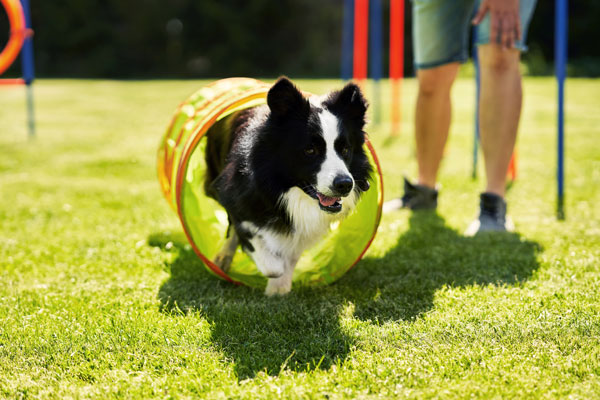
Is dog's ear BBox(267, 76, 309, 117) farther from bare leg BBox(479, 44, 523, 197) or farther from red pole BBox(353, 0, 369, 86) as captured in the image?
red pole BBox(353, 0, 369, 86)

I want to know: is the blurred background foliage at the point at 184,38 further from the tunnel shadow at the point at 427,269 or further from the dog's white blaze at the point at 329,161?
the dog's white blaze at the point at 329,161

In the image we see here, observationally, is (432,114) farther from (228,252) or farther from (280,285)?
(280,285)

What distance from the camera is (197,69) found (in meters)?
23.5

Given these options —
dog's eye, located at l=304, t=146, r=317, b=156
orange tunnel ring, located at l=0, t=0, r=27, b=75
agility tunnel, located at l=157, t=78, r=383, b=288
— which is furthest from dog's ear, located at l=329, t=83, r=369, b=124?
orange tunnel ring, located at l=0, t=0, r=27, b=75

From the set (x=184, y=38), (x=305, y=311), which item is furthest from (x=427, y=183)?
(x=184, y=38)

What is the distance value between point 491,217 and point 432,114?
832 millimetres

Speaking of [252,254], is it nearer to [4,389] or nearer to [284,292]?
[284,292]

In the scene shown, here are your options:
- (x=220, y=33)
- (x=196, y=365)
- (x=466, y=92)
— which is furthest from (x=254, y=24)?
(x=196, y=365)

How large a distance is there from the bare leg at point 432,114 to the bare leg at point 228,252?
5.38ft

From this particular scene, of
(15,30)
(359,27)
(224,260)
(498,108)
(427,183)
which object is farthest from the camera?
(359,27)

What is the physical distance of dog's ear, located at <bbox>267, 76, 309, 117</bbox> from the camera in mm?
2588

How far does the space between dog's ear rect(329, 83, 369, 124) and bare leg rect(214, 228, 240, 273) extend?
979mm

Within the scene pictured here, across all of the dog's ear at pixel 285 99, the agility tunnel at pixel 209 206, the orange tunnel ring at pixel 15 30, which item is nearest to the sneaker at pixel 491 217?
the agility tunnel at pixel 209 206

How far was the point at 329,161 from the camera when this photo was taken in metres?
2.60
